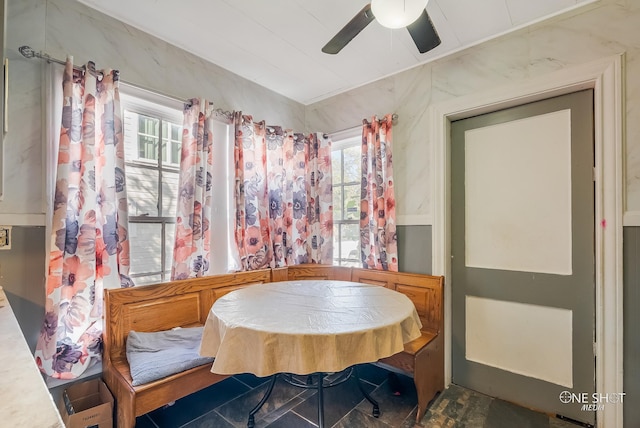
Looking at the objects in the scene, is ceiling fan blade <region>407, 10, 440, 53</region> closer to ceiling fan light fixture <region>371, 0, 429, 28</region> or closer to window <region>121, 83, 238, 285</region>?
ceiling fan light fixture <region>371, 0, 429, 28</region>

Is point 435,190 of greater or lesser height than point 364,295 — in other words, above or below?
above

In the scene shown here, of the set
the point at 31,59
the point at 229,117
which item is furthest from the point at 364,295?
the point at 31,59

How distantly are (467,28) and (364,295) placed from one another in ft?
6.12

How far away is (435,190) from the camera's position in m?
2.26

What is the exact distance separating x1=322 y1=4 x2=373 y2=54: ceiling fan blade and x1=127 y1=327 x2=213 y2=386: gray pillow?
1.87m

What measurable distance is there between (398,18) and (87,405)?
266 centimetres

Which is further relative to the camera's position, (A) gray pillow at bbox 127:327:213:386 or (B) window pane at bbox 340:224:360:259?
(B) window pane at bbox 340:224:360:259

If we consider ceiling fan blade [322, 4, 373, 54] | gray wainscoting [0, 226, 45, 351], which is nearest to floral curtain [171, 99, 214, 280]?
gray wainscoting [0, 226, 45, 351]

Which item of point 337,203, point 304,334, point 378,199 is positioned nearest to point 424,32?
point 378,199

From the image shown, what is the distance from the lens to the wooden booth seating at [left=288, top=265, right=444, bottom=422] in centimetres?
185

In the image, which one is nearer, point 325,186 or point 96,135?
point 96,135

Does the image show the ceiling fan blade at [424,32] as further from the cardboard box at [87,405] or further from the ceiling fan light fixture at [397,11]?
the cardboard box at [87,405]

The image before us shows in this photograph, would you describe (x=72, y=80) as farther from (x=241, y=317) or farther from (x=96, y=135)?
(x=241, y=317)

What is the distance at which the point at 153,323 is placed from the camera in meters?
1.92
